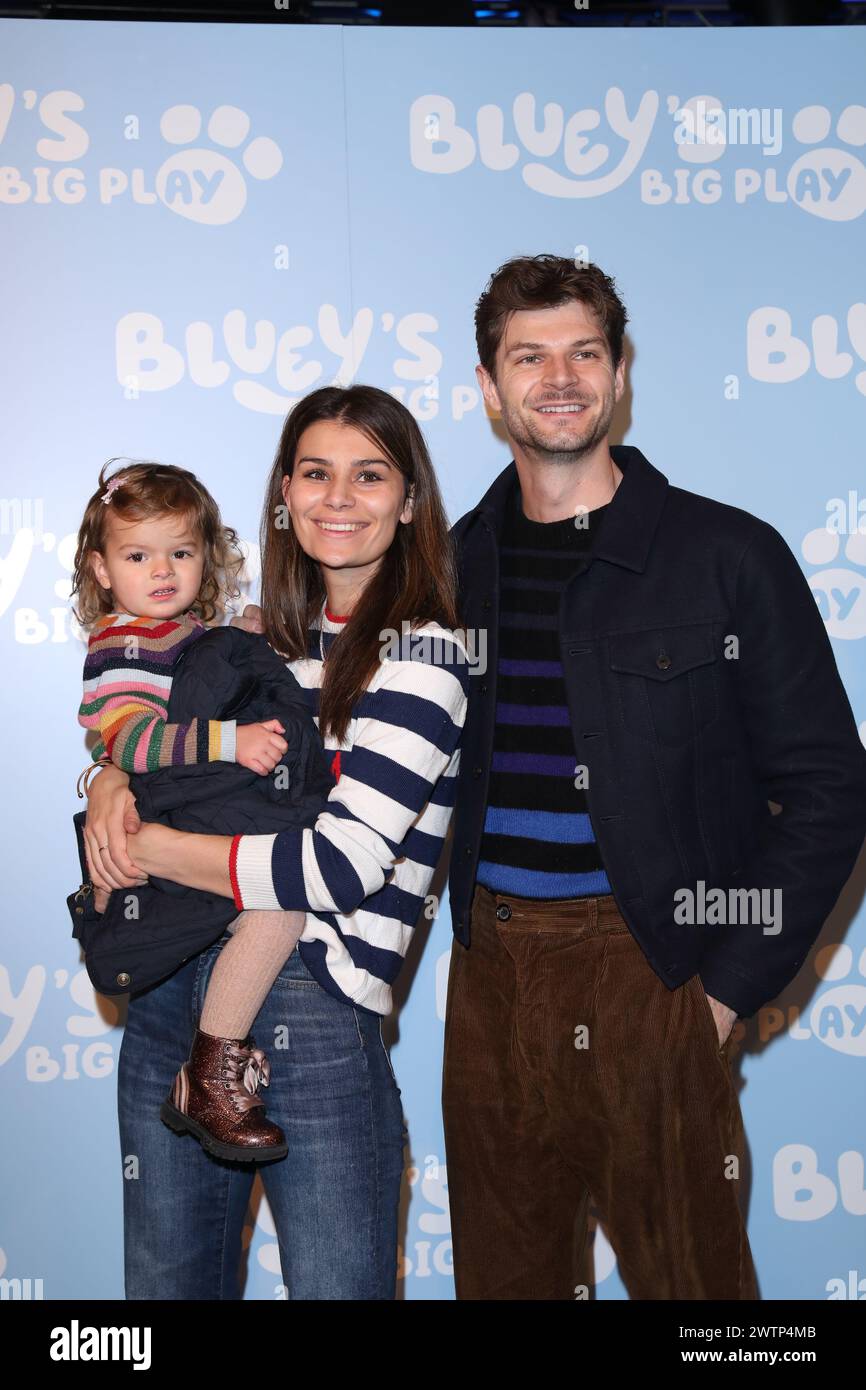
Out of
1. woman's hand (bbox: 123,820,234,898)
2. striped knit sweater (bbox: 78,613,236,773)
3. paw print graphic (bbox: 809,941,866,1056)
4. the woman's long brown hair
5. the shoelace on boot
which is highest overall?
the woman's long brown hair

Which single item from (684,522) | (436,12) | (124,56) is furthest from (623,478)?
(124,56)

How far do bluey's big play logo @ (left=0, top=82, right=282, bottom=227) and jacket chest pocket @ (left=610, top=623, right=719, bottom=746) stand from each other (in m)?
1.44

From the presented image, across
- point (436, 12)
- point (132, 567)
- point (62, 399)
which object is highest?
point (436, 12)

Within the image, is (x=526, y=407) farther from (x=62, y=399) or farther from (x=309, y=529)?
(x=62, y=399)

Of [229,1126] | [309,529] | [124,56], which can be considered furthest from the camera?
[124,56]

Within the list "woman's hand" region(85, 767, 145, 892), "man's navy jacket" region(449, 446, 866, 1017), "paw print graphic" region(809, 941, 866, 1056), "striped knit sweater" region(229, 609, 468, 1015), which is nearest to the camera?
"striped knit sweater" region(229, 609, 468, 1015)

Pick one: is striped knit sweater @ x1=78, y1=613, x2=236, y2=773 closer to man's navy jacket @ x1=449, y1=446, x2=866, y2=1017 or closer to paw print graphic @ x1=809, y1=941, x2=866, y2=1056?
man's navy jacket @ x1=449, y1=446, x2=866, y2=1017

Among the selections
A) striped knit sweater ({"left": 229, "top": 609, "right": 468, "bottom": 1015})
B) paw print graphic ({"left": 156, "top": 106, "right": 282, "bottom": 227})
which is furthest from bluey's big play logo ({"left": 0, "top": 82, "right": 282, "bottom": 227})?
striped knit sweater ({"left": 229, "top": 609, "right": 468, "bottom": 1015})

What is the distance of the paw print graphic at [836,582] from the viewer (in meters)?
2.71

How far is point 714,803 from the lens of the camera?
6.45 feet

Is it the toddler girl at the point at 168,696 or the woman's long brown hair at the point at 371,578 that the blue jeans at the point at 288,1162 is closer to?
the toddler girl at the point at 168,696

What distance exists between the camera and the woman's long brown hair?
182 centimetres

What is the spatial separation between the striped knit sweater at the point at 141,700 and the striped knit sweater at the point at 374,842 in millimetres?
191

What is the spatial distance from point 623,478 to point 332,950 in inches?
37.0
